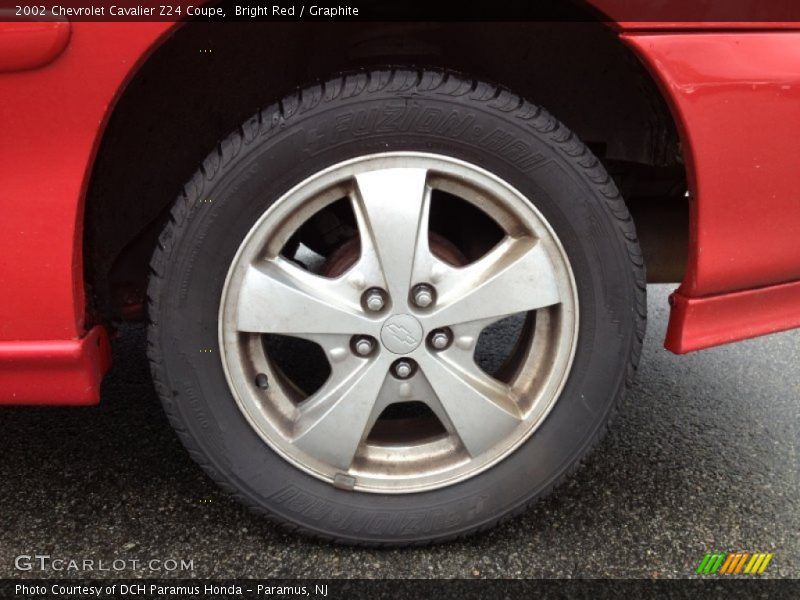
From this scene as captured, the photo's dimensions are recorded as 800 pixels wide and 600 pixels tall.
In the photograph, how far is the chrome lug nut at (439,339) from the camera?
1.36 metres

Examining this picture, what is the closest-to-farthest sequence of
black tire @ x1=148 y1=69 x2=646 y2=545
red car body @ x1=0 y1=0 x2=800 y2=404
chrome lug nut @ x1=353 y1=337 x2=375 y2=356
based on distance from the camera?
1. red car body @ x1=0 y1=0 x2=800 y2=404
2. black tire @ x1=148 y1=69 x2=646 y2=545
3. chrome lug nut @ x1=353 y1=337 x2=375 y2=356

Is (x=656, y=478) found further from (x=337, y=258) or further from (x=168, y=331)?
(x=168, y=331)

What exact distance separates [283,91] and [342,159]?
0.43 meters

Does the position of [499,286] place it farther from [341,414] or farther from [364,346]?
[341,414]

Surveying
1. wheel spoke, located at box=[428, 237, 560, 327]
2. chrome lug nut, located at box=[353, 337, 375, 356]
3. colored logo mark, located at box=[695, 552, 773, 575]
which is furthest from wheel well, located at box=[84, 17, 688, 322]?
colored logo mark, located at box=[695, 552, 773, 575]

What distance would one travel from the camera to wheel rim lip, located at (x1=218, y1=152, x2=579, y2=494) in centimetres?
127

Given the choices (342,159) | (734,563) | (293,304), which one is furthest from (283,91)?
(734,563)

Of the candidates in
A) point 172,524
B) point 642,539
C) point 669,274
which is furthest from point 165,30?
point 642,539

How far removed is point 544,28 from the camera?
1418mm

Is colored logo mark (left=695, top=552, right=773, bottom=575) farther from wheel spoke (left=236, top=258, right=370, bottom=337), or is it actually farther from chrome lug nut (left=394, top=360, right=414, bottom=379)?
wheel spoke (left=236, top=258, right=370, bottom=337)

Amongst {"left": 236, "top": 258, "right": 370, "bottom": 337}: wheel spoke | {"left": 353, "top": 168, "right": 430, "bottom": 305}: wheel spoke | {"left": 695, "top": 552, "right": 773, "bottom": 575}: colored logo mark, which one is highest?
{"left": 353, "top": 168, "right": 430, "bottom": 305}: wheel spoke

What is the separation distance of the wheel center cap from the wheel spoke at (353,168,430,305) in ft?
0.12

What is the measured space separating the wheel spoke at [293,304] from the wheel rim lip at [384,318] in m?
0.03

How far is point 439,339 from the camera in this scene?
1.36 m
